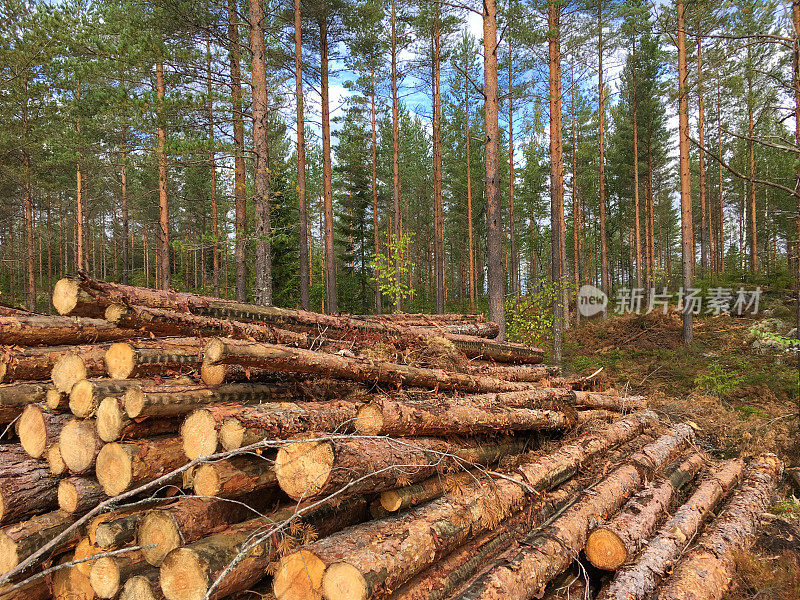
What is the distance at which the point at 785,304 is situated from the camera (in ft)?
54.7

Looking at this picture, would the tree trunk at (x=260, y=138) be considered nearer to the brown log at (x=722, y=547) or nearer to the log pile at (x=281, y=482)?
the log pile at (x=281, y=482)

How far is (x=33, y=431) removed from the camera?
3129mm

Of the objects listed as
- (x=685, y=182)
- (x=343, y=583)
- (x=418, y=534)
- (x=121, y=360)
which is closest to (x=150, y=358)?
(x=121, y=360)

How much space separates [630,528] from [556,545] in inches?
32.5

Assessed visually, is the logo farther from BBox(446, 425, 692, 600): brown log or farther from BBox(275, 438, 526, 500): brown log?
BBox(275, 438, 526, 500): brown log

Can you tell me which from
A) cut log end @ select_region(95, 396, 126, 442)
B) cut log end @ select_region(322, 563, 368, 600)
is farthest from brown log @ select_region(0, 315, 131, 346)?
cut log end @ select_region(322, 563, 368, 600)

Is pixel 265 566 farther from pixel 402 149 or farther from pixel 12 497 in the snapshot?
pixel 402 149

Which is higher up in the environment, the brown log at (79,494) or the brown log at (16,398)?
the brown log at (16,398)

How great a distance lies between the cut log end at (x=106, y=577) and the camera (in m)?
2.47

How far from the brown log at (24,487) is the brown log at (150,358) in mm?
808

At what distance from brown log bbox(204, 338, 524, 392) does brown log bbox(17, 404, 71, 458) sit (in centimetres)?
129

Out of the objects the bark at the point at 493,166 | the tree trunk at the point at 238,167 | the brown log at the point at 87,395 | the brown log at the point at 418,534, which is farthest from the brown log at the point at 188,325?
the tree trunk at the point at 238,167

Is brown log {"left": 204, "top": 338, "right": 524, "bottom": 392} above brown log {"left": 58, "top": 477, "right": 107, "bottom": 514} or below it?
above

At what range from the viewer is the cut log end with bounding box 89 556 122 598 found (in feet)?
8.10
